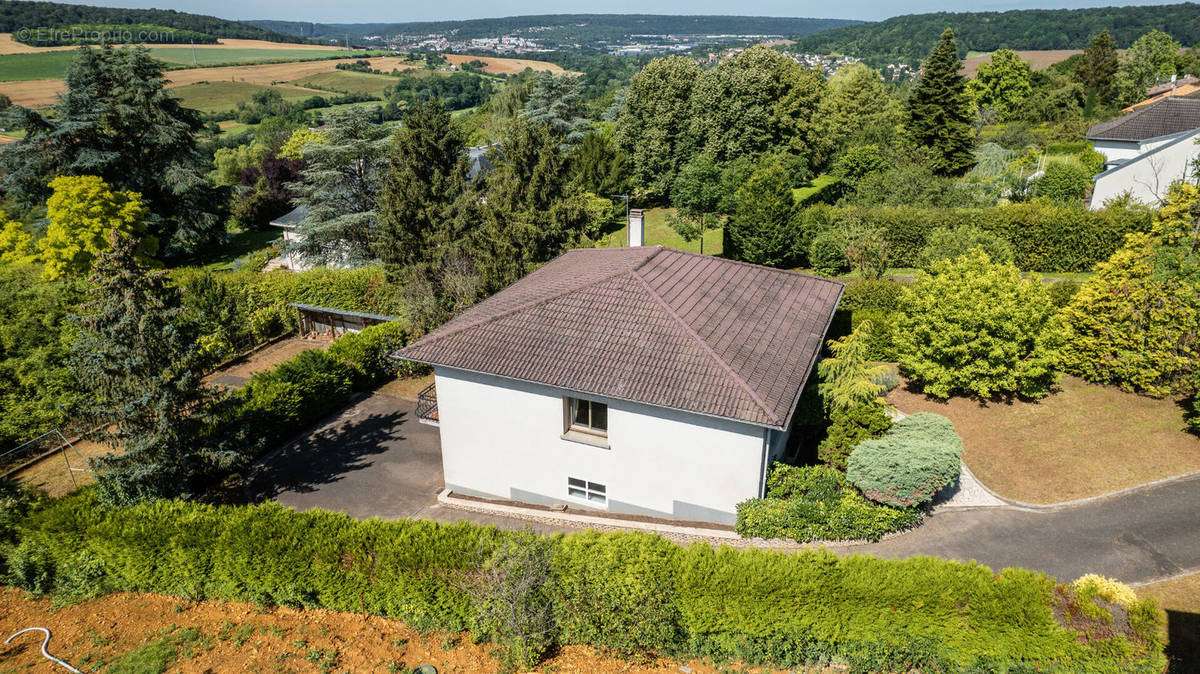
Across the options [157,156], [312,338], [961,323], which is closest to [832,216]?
[961,323]

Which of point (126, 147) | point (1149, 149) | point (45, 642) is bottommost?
point (45, 642)

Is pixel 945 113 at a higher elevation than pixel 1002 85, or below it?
below

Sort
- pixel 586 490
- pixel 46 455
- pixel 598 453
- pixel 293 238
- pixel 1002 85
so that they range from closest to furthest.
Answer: pixel 598 453 → pixel 586 490 → pixel 46 455 → pixel 293 238 → pixel 1002 85

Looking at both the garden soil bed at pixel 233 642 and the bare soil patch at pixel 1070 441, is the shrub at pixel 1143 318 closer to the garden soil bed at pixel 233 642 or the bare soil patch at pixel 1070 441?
the bare soil patch at pixel 1070 441

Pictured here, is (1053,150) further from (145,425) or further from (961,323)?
(145,425)

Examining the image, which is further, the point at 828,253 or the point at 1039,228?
the point at 828,253

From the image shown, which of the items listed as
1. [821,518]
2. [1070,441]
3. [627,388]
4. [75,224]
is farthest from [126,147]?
[1070,441]

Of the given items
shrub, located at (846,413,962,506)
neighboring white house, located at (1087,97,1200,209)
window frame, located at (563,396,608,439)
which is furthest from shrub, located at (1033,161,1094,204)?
window frame, located at (563,396,608,439)

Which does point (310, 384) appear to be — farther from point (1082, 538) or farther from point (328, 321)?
point (1082, 538)

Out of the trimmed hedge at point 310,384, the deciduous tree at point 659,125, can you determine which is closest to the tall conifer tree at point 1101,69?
the deciduous tree at point 659,125
